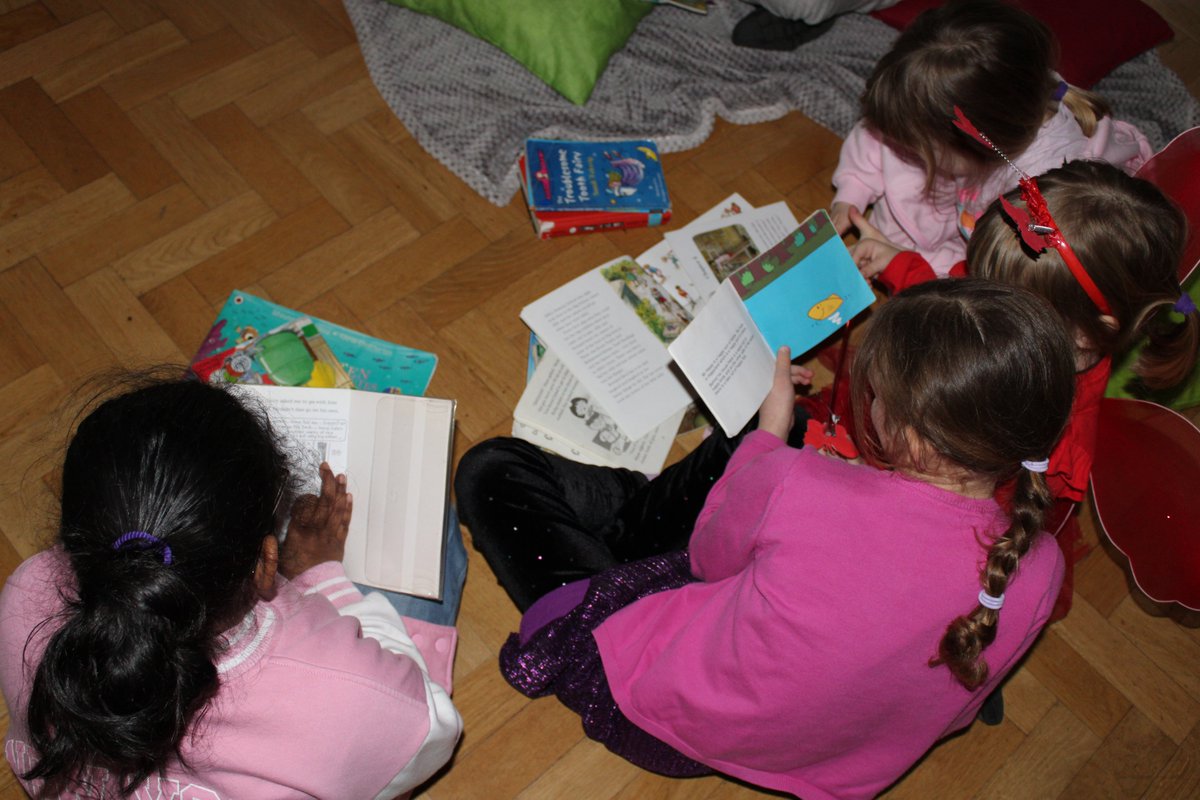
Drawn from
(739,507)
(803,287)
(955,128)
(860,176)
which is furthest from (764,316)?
(860,176)

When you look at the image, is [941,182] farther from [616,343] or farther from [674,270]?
[616,343]

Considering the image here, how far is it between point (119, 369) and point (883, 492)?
3.74ft

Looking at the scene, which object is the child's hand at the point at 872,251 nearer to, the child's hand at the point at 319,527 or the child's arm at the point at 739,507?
the child's arm at the point at 739,507

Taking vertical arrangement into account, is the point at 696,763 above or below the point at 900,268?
below

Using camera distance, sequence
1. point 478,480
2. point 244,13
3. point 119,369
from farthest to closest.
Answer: point 244,13 < point 119,369 < point 478,480

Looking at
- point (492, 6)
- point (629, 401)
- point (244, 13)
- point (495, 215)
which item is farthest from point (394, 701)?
point (244, 13)

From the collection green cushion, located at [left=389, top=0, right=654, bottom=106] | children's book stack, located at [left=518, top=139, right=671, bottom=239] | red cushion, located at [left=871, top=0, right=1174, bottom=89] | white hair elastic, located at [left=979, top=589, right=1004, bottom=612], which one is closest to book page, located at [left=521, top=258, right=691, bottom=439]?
children's book stack, located at [left=518, top=139, right=671, bottom=239]

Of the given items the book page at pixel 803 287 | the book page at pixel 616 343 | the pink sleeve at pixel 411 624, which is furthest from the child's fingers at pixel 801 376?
the pink sleeve at pixel 411 624

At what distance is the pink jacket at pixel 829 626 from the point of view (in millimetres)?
802

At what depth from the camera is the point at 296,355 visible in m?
1.37

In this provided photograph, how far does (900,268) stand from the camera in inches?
55.2

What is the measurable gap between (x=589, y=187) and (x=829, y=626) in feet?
3.30

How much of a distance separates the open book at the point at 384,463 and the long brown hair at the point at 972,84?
0.78 meters

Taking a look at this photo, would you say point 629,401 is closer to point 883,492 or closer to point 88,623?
point 883,492
